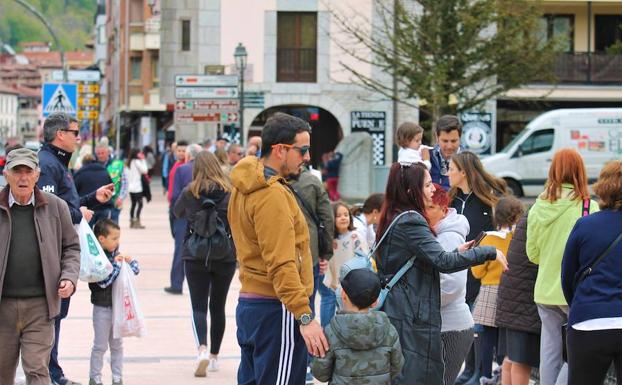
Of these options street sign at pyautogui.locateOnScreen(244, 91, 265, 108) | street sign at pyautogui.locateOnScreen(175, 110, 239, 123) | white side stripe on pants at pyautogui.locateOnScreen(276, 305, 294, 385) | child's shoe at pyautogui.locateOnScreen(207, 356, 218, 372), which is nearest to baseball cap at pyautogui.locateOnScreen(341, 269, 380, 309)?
white side stripe on pants at pyautogui.locateOnScreen(276, 305, 294, 385)

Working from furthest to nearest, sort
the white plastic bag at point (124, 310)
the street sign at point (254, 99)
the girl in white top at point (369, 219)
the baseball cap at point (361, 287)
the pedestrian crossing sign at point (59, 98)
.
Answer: the street sign at point (254, 99)
the pedestrian crossing sign at point (59, 98)
the girl in white top at point (369, 219)
the white plastic bag at point (124, 310)
the baseball cap at point (361, 287)

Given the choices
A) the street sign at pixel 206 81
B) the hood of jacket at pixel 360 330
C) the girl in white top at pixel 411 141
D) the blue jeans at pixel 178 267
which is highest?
the street sign at pixel 206 81

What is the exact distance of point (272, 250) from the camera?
6.32m

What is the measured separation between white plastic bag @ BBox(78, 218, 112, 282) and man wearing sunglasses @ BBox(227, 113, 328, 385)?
8.71 feet

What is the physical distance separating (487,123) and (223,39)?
9004 mm

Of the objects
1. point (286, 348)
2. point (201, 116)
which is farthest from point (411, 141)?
point (201, 116)

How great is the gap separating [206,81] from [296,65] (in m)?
13.3

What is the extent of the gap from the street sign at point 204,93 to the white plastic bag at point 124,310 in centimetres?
1905

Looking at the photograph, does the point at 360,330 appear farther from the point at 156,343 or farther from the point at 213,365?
the point at 156,343

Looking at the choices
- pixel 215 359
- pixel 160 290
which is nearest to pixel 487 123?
pixel 160 290

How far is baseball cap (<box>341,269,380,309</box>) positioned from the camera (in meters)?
6.33

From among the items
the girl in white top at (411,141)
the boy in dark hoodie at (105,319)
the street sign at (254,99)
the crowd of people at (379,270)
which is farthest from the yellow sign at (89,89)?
the girl in white top at (411,141)

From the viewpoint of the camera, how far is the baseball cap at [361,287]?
633cm

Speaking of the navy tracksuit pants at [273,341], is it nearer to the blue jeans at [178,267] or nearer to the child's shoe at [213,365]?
the child's shoe at [213,365]
